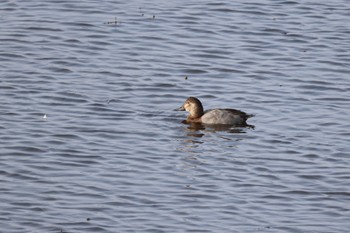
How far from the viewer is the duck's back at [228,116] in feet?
54.5

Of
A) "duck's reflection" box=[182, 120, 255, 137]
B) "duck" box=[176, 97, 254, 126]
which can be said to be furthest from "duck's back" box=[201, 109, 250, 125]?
"duck's reflection" box=[182, 120, 255, 137]

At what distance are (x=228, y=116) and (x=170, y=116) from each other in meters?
1.10

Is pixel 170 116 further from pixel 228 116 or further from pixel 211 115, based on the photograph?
pixel 228 116

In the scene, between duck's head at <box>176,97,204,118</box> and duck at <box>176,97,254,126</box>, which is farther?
duck's head at <box>176,97,204,118</box>

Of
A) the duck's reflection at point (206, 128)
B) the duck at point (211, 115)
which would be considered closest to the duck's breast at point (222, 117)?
the duck at point (211, 115)

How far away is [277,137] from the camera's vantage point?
1597cm

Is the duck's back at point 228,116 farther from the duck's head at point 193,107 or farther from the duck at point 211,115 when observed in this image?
the duck's head at point 193,107

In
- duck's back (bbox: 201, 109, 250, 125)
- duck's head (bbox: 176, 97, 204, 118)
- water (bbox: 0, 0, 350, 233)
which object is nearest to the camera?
water (bbox: 0, 0, 350, 233)

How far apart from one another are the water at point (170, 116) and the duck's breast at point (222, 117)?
19 centimetres

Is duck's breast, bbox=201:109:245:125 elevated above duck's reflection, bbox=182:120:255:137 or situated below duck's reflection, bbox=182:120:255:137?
above

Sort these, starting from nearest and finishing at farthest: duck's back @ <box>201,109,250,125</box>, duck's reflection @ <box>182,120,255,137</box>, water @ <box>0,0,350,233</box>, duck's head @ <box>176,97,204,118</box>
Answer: water @ <box>0,0,350,233</box>
duck's back @ <box>201,109,250,125</box>
duck's reflection @ <box>182,120,255,137</box>
duck's head @ <box>176,97,204,118</box>

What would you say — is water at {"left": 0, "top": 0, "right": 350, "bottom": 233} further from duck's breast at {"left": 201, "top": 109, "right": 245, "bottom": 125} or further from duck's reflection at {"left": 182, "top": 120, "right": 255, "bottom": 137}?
duck's breast at {"left": 201, "top": 109, "right": 245, "bottom": 125}

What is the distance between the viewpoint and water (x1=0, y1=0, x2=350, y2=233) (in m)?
12.6

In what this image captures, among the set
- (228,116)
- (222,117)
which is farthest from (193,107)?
(228,116)
